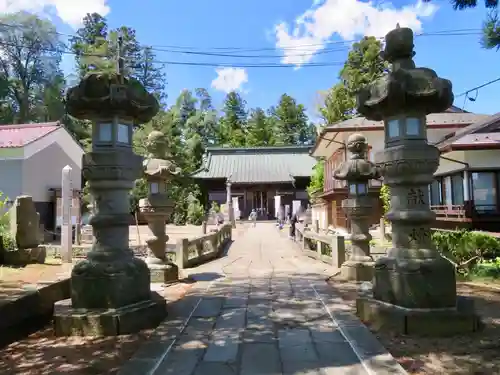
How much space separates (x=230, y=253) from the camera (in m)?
14.0

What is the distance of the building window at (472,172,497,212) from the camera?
44.5 ft

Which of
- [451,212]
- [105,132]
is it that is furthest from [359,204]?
[451,212]

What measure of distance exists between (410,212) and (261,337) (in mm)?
2195

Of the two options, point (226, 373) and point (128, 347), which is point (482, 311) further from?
point (128, 347)

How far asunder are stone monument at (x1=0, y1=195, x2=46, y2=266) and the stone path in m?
5.19

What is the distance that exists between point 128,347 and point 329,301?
9.97 feet

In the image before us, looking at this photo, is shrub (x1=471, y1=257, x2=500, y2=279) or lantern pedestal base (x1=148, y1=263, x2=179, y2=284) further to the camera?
shrub (x1=471, y1=257, x2=500, y2=279)

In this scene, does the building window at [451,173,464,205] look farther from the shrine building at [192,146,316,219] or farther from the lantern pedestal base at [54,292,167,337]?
the shrine building at [192,146,316,219]

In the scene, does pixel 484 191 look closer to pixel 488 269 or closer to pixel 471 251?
pixel 471 251

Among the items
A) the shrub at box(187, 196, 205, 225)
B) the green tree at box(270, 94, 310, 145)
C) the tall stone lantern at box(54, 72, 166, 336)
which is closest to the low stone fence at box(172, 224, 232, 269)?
the tall stone lantern at box(54, 72, 166, 336)

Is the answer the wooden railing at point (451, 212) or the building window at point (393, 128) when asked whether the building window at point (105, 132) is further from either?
the wooden railing at point (451, 212)

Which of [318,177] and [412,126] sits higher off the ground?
[318,177]

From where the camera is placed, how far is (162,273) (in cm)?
761

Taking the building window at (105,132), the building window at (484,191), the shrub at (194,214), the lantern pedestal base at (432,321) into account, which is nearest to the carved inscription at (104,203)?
Answer: the building window at (105,132)
